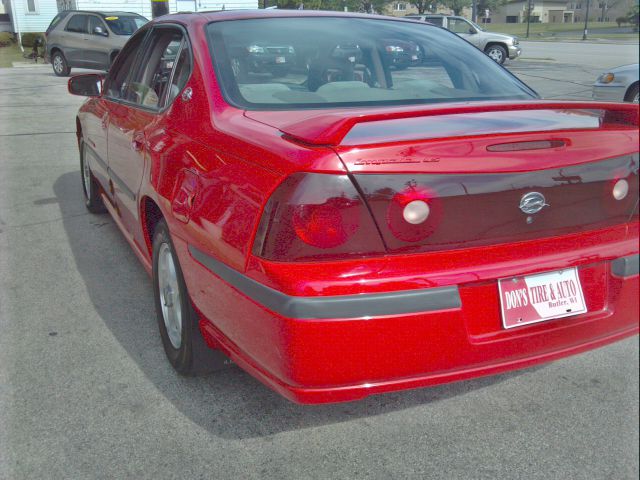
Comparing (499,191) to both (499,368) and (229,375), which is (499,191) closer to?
(499,368)

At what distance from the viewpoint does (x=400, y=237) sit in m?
2.17

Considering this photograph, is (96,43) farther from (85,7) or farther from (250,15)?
(250,15)

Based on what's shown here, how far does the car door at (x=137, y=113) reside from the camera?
347 centimetres

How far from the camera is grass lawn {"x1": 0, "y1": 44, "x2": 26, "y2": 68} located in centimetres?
2852

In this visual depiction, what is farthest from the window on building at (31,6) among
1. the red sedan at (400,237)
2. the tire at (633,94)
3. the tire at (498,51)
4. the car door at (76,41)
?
the red sedan at (400,237)

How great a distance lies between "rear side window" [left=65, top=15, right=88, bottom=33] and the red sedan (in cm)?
1997

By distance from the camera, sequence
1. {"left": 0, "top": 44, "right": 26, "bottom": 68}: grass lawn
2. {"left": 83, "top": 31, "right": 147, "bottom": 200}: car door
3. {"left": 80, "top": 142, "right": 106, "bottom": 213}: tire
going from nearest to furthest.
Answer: {"left": 83, "top": 31, "right": 147, "bottom": 200}: car door → {"left": 80, "top": 142, "right": 106, "bottom": 213}: tire → {"left": 0, "top": 44, "right": 26, "bottom": 68}: grass lawn

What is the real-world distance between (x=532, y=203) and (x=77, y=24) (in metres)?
21.2

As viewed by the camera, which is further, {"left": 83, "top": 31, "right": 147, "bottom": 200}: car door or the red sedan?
{"left": 83, "top": 31, "right": 147, "bottom": 200}: car door

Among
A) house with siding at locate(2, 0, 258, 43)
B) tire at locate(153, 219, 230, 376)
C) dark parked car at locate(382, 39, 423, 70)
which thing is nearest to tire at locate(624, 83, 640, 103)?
dark parked car at locate(382, 39, 423, 70)

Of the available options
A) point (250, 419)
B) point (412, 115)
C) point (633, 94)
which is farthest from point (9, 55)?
point (412, 115)

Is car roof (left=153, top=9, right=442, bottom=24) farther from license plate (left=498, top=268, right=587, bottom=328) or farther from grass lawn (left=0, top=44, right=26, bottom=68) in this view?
grass lawn (left=0, top=44, right=26, bottom=68)

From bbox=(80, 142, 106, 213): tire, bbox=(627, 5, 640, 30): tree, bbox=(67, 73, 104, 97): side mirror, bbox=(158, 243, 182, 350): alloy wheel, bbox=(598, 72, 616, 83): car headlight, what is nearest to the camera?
bbox=(627, 5, 640, 30): tree

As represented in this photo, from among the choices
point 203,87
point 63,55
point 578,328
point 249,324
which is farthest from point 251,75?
point 63,55
